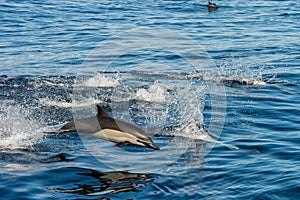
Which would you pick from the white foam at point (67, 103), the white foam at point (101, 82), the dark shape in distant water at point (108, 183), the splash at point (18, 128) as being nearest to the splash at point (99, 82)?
the white foam at point (101, 82)

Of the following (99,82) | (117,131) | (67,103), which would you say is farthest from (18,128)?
(99,82)

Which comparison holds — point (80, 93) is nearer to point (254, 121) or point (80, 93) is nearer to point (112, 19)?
point (254, 121)

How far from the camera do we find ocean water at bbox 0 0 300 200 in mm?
9656

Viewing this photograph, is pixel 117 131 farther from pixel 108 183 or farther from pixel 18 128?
pixel 18 128

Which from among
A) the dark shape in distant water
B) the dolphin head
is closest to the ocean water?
the dark shape in distant water

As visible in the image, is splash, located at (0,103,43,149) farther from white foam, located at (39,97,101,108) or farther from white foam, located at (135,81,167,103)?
white foam, located at (135,81,167,103)

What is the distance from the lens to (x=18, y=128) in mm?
12500

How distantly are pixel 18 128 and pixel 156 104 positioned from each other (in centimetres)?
362

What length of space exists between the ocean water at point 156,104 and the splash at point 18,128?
0.02 metres

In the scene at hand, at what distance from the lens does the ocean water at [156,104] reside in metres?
9.66

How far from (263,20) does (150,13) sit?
593cm

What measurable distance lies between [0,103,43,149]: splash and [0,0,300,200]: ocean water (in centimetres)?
2

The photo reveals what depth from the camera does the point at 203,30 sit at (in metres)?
26.8

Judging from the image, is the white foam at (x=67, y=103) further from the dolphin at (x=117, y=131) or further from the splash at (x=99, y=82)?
the dolphin at (x=117, y=131)
